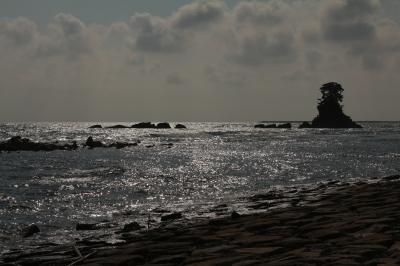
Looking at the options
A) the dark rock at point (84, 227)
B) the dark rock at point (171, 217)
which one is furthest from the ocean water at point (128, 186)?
the dark rock at point (171, 217)

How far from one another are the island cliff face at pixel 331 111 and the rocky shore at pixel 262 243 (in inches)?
4656

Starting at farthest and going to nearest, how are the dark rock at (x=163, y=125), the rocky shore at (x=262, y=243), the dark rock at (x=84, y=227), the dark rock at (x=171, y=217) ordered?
the dark rock at (x=163, y=125)
the dark rock at (x=171, y=217)
the dark rock at (x=84, y=227)
the rocky shore at (x=262, y=243)

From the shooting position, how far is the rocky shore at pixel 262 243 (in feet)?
24.6

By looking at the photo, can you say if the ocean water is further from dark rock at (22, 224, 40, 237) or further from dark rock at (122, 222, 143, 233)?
dark rock at (122, 222, 143, 233)

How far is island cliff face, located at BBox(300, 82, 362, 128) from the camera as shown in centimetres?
12875

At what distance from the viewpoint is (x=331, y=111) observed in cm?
13400

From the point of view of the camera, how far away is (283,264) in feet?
23.4

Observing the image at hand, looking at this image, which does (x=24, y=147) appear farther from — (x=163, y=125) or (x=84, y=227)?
(x=163, y=125)

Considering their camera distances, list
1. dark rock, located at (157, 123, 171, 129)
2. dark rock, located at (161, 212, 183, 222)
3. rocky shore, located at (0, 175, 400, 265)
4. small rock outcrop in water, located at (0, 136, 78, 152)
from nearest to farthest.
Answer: rocky shore, located at (0, 175, 400, 265) < dark rock, located at (161, 212, 183, 222) < small rock outcrop in water, located at (0, 136, 78, 152) < dark rock, located at (157, 123, 171, 129)

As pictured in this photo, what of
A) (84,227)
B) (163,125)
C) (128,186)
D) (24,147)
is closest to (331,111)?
(163,125)

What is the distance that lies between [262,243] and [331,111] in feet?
425

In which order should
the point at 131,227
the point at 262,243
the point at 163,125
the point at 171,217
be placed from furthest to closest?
1. the point at 163,125
2. the point at 171,217
3. the point at 131,227
4. the point at 262,243

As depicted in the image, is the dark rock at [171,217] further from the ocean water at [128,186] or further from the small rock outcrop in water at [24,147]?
the small rock outcrop in water at [24,147]

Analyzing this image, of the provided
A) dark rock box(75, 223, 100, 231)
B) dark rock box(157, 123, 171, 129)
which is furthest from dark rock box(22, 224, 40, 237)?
dark rock box(157, 123, 171, 129)
